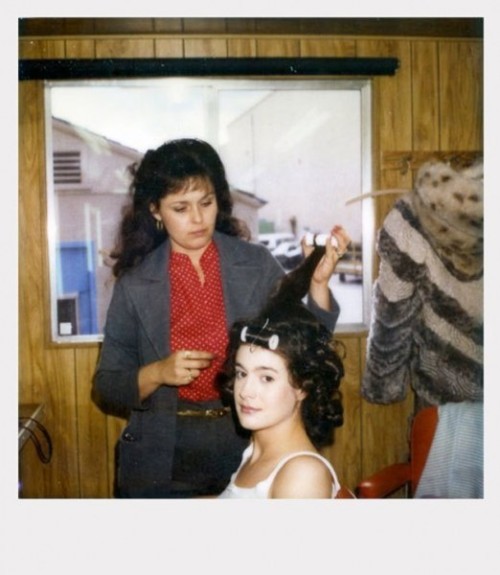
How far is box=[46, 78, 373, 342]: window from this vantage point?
1385 mm

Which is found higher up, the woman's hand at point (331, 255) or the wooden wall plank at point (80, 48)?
the wooden wall plank at point (80, 48)

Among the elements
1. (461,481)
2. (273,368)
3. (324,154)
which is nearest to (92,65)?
(324,154)

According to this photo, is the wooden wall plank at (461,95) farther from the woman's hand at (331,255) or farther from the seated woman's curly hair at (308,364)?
the seated woman's curly hair at (308,364)

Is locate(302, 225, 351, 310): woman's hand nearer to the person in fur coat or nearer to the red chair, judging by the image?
the person in fur coat

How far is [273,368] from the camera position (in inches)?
47.9

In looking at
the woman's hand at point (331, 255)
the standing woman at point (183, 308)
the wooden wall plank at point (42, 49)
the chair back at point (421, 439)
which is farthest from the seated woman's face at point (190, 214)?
the chair back at point (421, 439)

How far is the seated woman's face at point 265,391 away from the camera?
3.99 ft

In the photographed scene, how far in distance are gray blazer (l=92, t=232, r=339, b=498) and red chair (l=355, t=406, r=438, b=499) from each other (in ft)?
1.12

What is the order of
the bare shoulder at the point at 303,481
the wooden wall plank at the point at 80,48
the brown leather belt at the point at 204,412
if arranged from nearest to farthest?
the bare shoulder at the point at 303,481 < the brown leather belt at the point at 204,412 < the wooden wall plank at the point at 80,48

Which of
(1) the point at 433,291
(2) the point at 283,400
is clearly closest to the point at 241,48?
(1) the point at 433,291

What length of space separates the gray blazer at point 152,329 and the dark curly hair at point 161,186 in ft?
0.10

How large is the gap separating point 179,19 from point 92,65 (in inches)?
10.0

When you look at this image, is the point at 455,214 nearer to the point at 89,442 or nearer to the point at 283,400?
the point at 283,400
